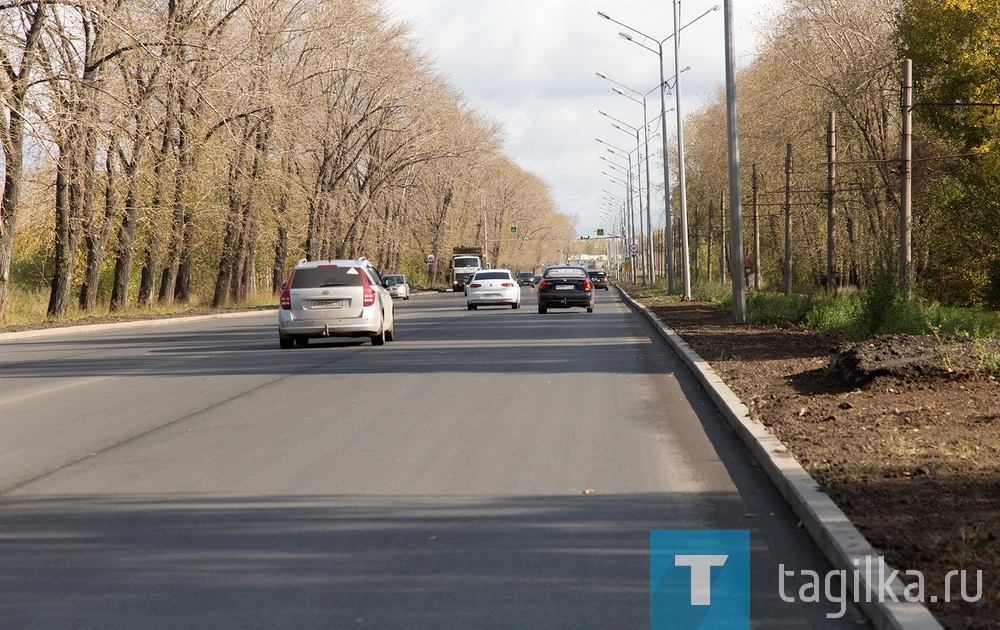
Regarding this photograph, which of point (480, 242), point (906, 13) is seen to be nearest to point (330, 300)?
point (906, 13)

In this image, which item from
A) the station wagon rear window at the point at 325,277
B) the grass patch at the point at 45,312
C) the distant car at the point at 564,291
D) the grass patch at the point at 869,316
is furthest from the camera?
the distant car at the point at 564,291

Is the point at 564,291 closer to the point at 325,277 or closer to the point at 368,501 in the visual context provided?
the point at 325,277

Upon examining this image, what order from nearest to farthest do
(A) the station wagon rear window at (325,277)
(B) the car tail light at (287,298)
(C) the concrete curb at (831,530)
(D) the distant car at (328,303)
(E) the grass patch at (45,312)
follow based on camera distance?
(C) the concrete curb at (831,530), (D) the distant car at (328,303), (B) the car tail light at (287,298), (A) the station wagon rear window at (325,277), (E) the grass patch at (45,312)

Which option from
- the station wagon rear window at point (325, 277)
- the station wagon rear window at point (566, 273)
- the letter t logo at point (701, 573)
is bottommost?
the letter t logo at point (701, 573)

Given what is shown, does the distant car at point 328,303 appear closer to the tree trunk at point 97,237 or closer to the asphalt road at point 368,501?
the asphalt road at point 368,501

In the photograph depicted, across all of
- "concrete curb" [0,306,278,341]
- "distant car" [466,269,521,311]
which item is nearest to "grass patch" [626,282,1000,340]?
"distant car" [466,269,521,311]

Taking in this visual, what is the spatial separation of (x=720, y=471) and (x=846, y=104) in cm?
4432

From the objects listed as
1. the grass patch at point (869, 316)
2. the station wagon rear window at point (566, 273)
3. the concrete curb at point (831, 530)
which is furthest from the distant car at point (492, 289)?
the concrete curb at point (831, 530)

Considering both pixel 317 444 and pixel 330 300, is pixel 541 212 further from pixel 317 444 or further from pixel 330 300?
pixel 317 444

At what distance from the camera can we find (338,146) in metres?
61.8

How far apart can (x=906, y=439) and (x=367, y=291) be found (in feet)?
49.8

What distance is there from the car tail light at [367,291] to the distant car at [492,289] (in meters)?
21.6

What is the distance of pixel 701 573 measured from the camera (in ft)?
19.5

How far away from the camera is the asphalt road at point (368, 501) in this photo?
17.9 ft
